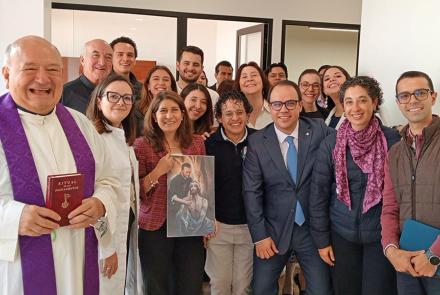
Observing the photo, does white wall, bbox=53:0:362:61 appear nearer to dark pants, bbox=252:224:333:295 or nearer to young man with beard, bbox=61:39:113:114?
young man with beard, bbox=61:39:113:114

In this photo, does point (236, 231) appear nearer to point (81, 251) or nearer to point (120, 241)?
point (120, 241)

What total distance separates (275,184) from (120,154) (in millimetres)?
954

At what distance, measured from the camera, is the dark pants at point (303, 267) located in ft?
8.95

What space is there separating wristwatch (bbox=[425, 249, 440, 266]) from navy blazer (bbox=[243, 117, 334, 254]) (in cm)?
74

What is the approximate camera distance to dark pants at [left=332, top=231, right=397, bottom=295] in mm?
2482

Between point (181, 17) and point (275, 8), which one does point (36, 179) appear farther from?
point (275, 8)

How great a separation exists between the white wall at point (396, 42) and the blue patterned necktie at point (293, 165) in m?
1.00

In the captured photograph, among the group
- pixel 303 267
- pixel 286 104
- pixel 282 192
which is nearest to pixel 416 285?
pixel 303 267

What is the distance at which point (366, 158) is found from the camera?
8.21 feet

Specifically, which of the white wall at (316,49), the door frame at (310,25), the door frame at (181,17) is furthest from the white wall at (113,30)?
the white wall at (316,49)

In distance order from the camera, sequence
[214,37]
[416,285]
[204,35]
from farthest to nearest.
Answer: [214,37], [204,35], [416,285]

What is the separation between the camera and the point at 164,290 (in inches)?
108

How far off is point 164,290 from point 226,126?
3.66 ft

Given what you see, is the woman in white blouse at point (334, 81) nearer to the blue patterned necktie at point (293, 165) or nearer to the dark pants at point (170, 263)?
the blue patterned necktie at point (293, 165)
